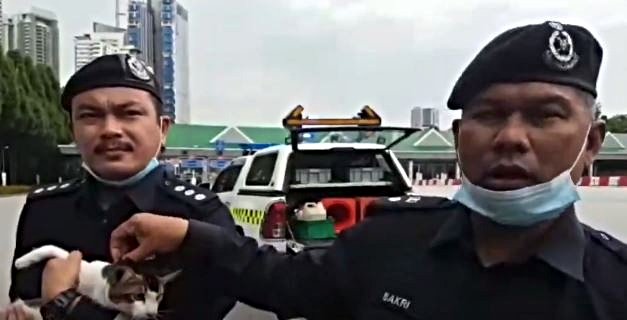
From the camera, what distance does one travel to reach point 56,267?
1.42 m

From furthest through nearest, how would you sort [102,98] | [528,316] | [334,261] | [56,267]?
1. [102,98]
2. [56,267]
3. [334,261]
4. [528,316]

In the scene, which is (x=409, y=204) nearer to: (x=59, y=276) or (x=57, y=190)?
(x=59, y=276)

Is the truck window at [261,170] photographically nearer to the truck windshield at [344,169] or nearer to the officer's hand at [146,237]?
the truck windshield at [344,169]

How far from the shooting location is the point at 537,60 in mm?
1131

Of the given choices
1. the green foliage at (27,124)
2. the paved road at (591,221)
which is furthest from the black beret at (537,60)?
the green foliage at (27,124)

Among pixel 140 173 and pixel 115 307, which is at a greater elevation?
pixel 140 173

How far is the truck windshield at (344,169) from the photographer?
6.75 metres

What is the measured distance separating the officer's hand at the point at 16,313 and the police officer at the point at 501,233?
0.88ft

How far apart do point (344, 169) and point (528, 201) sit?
19.0 ft

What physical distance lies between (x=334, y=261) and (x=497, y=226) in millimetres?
269

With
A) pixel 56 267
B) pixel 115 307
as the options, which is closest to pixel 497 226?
pixel 115 307

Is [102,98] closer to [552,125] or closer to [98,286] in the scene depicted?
[98,286]

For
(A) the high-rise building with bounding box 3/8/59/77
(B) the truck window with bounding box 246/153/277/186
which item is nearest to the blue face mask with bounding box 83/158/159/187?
(B) the truck window with bounding box 246/153/277/186

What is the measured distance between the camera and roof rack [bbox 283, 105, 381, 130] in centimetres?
608
